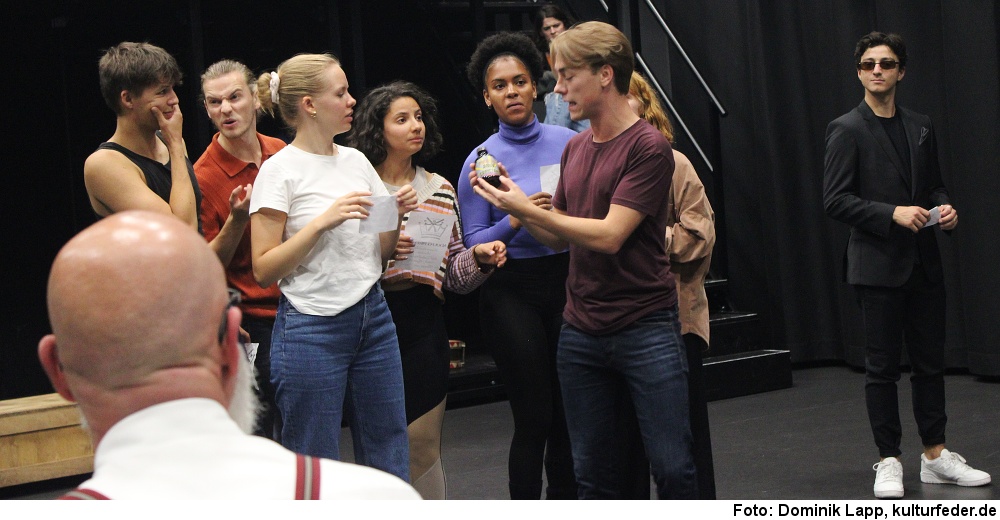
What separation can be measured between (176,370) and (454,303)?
→ 5.66 m

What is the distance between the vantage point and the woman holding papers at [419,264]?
9.55 feet

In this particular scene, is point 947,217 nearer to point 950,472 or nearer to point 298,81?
point 950,472

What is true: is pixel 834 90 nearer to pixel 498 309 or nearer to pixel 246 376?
pixel 498 309

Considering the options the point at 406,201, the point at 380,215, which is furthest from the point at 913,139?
the point at 380,215

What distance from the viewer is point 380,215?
2520 mm

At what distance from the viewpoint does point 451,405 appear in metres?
5.81

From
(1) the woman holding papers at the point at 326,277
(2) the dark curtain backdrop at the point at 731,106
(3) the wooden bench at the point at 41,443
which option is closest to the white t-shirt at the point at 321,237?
(1) the woman holding papers at the point at 326,277

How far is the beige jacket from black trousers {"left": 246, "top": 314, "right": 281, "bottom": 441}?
1.19 metres

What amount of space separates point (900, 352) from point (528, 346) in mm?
1475

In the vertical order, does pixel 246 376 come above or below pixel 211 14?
below

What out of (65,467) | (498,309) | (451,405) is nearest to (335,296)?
(498,309)

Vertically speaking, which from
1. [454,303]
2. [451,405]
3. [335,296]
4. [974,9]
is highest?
[974,9]

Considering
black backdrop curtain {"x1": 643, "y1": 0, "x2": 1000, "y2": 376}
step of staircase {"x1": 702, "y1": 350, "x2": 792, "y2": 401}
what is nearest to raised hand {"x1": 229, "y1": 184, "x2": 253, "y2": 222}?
step of staircase {"x1": 702, "y1": 350, "x2": 792, "y2": 401}

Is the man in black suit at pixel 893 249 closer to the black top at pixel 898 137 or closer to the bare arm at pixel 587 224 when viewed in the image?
the black top at pixel 898 137
